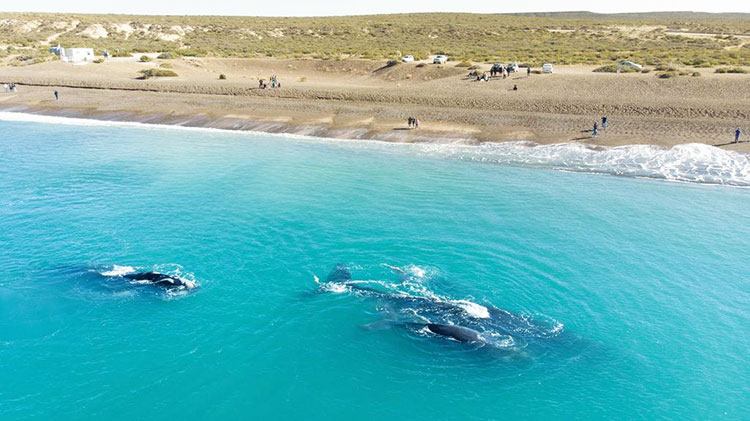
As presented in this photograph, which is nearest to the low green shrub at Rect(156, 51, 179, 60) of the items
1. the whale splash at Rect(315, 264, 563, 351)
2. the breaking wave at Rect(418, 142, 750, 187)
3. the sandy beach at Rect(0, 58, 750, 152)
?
the sandy beach at Rect(0, 58, 750, 152)

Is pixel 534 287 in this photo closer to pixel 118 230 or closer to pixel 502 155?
pixel 118 230

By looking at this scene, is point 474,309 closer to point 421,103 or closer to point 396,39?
point 421,103

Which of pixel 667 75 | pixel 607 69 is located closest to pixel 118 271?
pixel 667 75

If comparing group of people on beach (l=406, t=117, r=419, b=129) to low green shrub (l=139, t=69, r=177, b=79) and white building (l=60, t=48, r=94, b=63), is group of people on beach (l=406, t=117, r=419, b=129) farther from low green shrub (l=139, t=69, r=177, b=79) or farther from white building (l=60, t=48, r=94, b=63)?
white building (l=60, t=48, r=94, b=63)

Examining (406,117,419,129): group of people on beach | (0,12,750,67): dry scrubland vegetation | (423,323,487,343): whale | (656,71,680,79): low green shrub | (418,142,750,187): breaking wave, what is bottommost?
(423,323,487,343): whale

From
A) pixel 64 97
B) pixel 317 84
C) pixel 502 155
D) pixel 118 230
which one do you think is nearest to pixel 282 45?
pixel 317 84

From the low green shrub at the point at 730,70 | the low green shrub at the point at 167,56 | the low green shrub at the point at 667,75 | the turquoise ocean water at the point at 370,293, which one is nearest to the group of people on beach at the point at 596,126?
the turquoise ocean water at the point at 370,293
